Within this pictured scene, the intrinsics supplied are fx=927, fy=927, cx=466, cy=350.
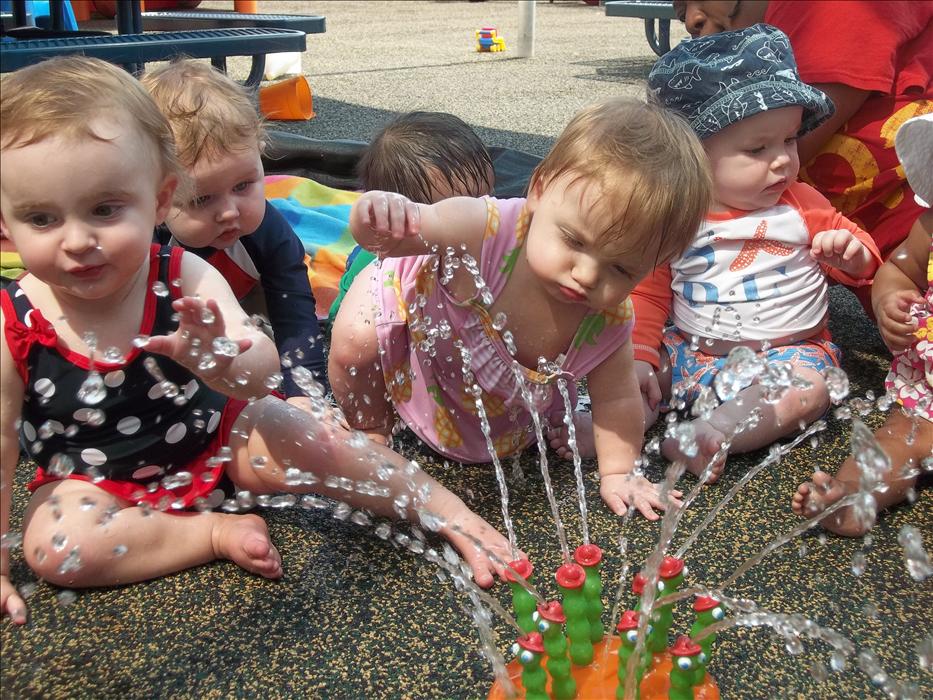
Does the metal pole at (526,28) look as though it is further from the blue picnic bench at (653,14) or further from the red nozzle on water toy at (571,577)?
the red nozzle on water toy at (571,577)

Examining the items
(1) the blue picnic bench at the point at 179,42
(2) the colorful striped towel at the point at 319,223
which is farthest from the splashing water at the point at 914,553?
(1) the blue picnic bench at the point at 179,42

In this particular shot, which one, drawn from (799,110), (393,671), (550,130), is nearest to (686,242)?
(799,110)

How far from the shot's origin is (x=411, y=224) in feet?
5.41

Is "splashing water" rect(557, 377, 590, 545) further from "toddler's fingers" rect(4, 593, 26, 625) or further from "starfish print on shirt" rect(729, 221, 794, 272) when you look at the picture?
"toddler's fingers" rect(4, 593, 26, 625)

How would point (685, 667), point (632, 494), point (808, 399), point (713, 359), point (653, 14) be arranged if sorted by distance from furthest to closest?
1. point (653, 14)
2. point (713, 359)
3. point (808, 399)
4. point (632, 494)
5. point (685, 667)

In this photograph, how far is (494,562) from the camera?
1634 mm

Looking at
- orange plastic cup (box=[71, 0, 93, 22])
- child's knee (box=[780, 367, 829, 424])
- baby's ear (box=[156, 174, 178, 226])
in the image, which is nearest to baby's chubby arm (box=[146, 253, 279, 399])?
baby's ear (box=[156, 174, 178, 226])

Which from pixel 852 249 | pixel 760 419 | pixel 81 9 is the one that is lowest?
pixel 81 9

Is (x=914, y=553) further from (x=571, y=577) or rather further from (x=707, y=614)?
(x=571, y=577)

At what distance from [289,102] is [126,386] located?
13.8 feet

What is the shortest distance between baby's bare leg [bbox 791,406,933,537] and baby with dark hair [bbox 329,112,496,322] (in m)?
1.13

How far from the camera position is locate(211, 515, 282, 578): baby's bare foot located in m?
1.61

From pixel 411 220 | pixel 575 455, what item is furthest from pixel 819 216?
pixel 411 220

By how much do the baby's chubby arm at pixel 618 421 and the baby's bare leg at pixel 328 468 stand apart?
1.05ft
